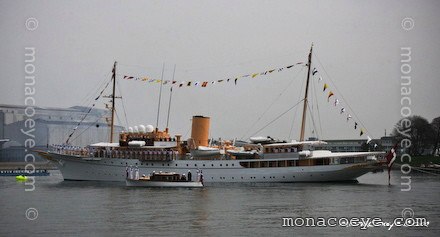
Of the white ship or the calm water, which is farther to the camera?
the white ship

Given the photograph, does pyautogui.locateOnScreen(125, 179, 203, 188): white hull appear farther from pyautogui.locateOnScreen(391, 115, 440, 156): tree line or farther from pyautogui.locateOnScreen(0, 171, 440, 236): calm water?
→ pyautogui.locateOnScreen(391, 115, 440, 156): tree line

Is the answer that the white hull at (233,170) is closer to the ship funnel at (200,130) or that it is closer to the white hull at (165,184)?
the ship funnel at (200,130)

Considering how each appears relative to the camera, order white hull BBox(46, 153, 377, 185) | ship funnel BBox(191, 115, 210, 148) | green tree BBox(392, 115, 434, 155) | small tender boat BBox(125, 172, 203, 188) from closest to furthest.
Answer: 1. small tender boat BBox(125, 172, 203, 188)
2. white hull BBox(46, 153, 377, 185)
3. ship funnel BBox(191, 115, 210, 148)
4. green tree BBox(392, 115, 434, 155)

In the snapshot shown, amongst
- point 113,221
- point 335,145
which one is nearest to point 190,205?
point 113,221

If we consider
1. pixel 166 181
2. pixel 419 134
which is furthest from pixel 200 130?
pixel 419 134

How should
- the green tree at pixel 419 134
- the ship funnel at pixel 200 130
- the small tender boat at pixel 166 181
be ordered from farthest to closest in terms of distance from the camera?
1. the green tree at pixel 419 134
2. the ship funnel at pixel 200 130
3. the small tender boat at pixel 166 181

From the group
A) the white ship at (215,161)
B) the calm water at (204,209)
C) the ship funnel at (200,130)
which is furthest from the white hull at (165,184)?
the ship funnel at (200,130)

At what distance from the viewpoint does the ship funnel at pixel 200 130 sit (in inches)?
2830

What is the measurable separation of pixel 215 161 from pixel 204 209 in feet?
85.4

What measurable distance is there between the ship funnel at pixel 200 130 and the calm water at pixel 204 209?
11.2 meters

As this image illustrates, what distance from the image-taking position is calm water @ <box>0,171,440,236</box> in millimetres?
32906

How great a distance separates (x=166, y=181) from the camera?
62500 mm

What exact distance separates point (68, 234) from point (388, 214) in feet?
66.3

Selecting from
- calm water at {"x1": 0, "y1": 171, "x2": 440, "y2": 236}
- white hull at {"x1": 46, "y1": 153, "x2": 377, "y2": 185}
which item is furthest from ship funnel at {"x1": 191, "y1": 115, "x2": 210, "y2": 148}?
calm water at {"x1": 0, "y1": 171, "x2": 440, "y2": 236}
